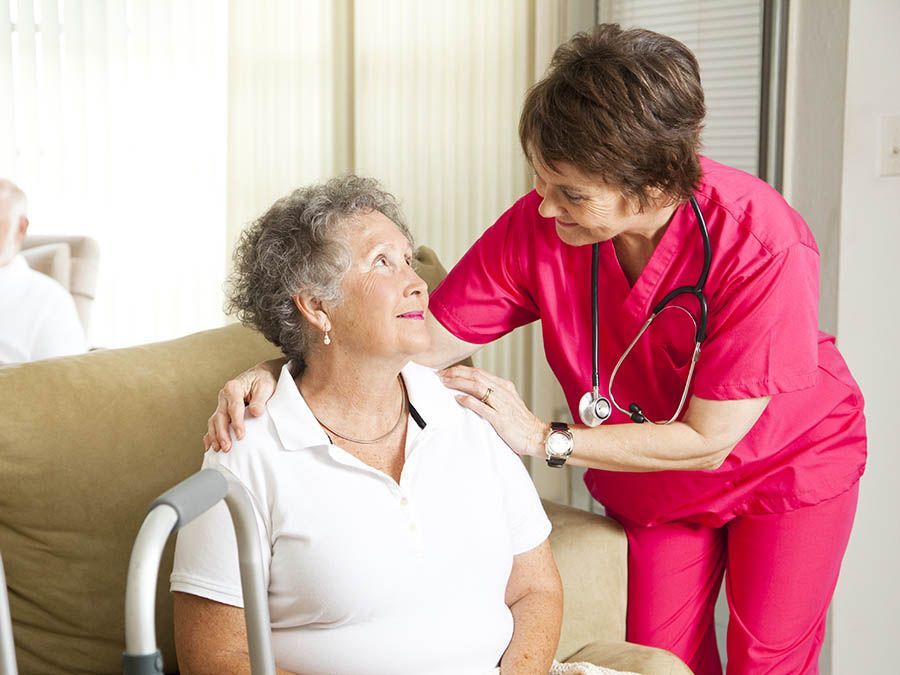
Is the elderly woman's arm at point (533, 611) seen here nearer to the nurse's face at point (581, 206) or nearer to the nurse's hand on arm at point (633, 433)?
the nurse's hand on arm at point (633, 433)

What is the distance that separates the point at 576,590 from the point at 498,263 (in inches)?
22.6

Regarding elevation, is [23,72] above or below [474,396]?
above

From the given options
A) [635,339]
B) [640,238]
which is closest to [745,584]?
[635,339]

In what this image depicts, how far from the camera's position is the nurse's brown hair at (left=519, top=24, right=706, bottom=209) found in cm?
134

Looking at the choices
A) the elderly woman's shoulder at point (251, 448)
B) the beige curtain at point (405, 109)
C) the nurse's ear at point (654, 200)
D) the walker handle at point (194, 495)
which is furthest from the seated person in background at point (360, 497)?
the beige curtain at point (405, 109)

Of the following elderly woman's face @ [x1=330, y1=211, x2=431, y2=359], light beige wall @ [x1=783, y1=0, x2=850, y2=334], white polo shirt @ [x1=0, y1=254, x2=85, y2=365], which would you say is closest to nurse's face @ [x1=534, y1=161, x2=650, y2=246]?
elderly woman's face @ [x1=330, y1=211, x2=431, y2=359]

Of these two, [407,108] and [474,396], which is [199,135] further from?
[474,396]

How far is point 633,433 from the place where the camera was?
153 centimetres

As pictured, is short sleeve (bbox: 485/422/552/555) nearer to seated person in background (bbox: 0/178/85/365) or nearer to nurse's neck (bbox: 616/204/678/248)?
nurse's neck (bbox: 616/204/678/248)

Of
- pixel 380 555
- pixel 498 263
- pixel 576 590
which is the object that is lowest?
pixel 576 590

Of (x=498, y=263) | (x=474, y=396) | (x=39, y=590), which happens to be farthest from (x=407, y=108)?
(x=39, y=590)

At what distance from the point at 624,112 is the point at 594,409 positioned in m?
0.48

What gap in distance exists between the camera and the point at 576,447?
5.03 feet

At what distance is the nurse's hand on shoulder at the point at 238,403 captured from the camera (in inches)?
54.3
